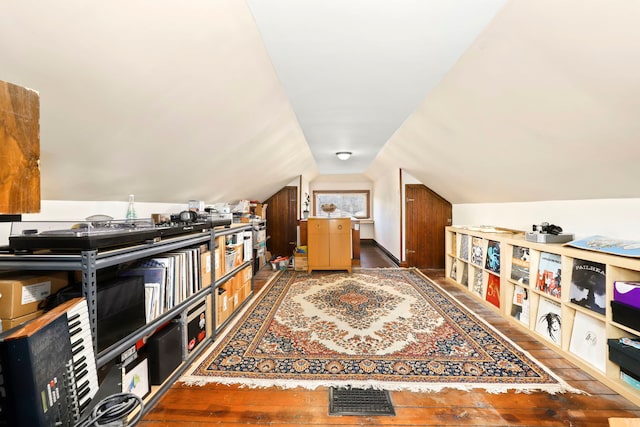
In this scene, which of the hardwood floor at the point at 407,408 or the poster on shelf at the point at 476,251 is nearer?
the hardwood floor at the point at 407,408

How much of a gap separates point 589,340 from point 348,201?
6.78 meters

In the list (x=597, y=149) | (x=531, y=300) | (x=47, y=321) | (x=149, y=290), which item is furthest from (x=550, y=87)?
(x=149, y=290)

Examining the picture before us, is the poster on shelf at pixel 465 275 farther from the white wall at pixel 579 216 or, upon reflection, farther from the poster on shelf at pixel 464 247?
the white wall at pixel 579 216

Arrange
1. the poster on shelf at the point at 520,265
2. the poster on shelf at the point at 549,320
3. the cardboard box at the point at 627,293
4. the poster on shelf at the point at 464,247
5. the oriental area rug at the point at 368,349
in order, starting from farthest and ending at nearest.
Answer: the poster on shelf at the point at 464,247 → the poster on shelf at the point at 520,265 → the poster on shelf at the point at 549,320 → the oriental area rug at the point at 368,349 → the cardboard box at the point at 627,293

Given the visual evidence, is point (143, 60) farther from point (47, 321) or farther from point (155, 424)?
point (155, 424)

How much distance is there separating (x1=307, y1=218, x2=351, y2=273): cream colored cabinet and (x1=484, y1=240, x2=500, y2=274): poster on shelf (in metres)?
2.15

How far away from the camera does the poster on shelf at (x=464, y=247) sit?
3.74 meters

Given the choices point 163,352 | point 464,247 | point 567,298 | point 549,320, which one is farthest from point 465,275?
point 163,352

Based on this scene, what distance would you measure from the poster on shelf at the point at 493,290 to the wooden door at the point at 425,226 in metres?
2.00

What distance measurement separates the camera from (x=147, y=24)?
1247 mm

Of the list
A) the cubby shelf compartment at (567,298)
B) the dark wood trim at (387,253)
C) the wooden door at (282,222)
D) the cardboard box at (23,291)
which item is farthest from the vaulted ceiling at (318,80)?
the wooden door at (282,222)

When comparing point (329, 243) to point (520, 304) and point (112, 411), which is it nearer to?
point (520, 304)

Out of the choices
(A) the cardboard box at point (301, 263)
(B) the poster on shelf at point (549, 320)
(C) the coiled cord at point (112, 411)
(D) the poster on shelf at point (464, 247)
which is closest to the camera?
(C) the coiled cord at point (112, 411)

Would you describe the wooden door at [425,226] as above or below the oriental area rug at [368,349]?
above
